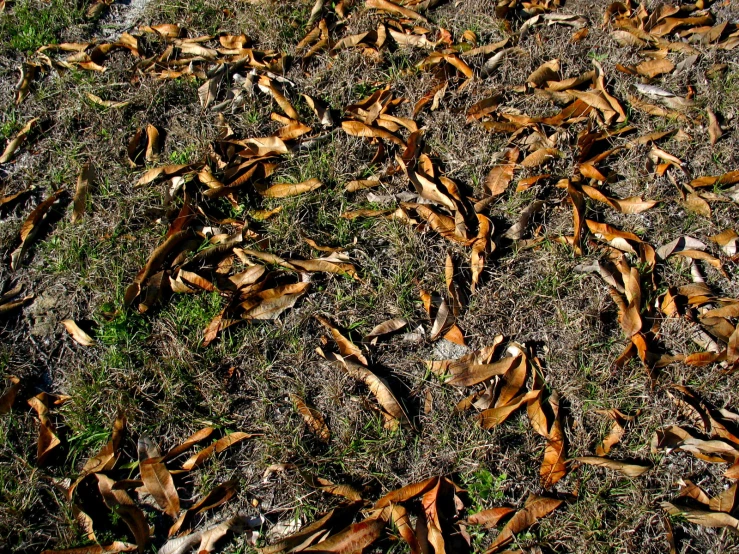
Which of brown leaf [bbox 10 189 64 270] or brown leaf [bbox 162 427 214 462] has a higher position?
brown leaf [bbox 10 189 64 270]

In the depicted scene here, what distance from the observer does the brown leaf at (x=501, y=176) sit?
298 centimetres

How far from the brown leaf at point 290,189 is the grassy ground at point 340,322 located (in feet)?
0.17

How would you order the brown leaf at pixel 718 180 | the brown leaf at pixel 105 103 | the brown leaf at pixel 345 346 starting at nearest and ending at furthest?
the brown leaf at pixel 345 346, the brown leaf at pixel 718 180, the brown leaf at pixel 105 103

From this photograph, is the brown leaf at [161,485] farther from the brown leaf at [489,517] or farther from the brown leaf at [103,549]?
the brown leaf at [489,517]

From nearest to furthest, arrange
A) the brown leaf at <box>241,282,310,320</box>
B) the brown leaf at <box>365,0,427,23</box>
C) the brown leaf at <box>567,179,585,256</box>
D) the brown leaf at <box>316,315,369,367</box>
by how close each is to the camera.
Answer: the brown leaf at <box>316,315,369,367</box>, the brown leaf at <box>241,282,310,320</box>, the brown leaf at <box>567,179,585,256</box>, the brown leaf at <box>365,0,427,23</box>

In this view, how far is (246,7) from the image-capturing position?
3.77 meters

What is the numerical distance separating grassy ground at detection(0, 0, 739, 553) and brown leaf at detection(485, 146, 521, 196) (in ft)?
0.15

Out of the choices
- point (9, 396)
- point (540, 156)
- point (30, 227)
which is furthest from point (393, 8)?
point (9, 396)

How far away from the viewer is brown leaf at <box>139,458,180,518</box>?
226 centimetres

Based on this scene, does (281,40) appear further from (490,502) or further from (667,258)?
(490,502)

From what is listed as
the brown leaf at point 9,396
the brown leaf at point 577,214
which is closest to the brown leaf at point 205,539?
the brown leaf at point 9,396

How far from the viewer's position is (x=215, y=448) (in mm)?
2361

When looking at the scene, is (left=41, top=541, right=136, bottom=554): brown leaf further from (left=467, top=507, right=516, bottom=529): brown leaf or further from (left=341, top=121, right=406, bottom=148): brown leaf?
(left=341, top=121, right=406, bottom=148): brown leaf

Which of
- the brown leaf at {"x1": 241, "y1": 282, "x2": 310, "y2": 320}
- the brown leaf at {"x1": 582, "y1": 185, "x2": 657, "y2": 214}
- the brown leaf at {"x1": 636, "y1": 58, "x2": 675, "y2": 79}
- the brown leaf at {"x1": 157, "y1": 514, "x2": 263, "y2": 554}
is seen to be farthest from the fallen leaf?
the brown leaf at {"x1": 636, "y1": 58, "x2": 675, "y2": 79}
